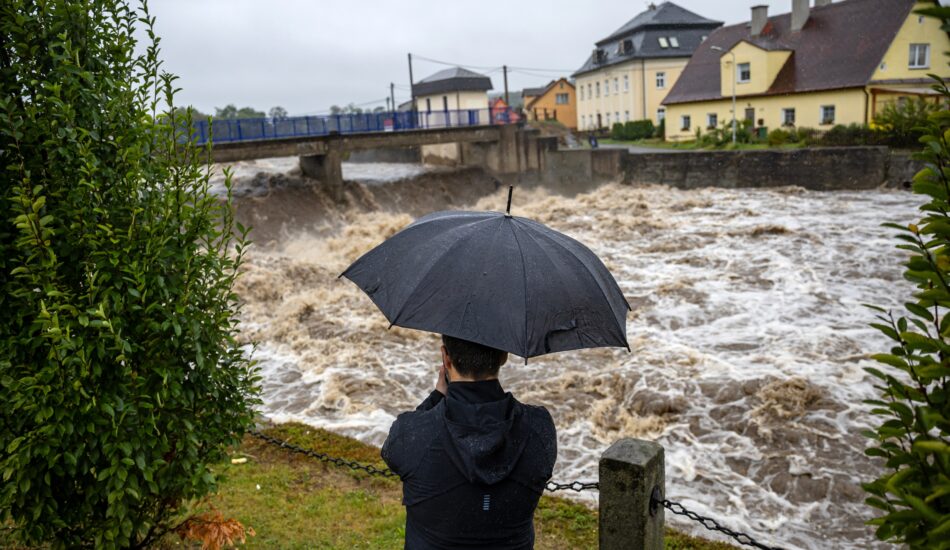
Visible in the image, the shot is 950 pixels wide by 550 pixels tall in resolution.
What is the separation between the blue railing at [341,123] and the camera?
1184 inches

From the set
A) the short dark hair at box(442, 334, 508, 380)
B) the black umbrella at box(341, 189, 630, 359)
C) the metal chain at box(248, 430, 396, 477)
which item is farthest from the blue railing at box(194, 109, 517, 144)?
the short dark hair at box(442, 334, 508, 380)

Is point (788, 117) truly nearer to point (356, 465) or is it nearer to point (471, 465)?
point (356, 465)

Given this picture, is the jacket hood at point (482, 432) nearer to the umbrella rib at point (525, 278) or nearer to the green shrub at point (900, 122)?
the umbrella rib at point (525, 278)

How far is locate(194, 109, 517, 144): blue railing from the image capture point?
3008 centimetres

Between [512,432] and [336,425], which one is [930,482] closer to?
[512,432]

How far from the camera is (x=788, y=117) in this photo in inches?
1645

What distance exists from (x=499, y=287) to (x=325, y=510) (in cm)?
452

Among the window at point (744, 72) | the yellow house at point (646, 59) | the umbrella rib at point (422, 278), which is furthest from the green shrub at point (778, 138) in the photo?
the umbrella rib at point (422, 278)

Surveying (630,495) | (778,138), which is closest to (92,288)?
(630,495)

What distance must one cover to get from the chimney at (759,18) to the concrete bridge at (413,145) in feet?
54.8

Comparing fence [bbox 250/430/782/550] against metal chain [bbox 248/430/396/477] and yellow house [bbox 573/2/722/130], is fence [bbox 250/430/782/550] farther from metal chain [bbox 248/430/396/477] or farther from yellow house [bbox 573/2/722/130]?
yellow house [bbox 573/2/722/130]

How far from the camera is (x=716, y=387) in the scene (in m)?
12.6

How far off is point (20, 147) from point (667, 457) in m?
8.92

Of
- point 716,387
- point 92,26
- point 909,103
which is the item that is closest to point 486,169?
point 909,103
